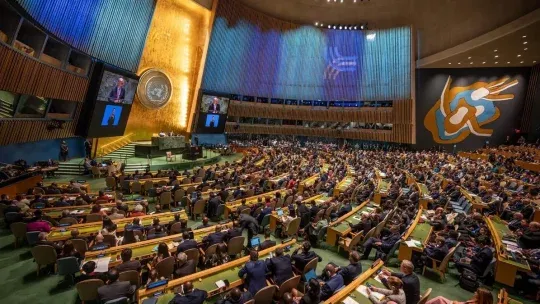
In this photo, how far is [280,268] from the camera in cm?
511

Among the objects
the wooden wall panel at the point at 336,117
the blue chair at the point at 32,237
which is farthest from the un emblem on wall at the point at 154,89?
the blue chair at the point at 32,237

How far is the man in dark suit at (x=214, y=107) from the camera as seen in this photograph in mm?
25172

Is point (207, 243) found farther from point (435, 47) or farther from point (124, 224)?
point (435, 47)

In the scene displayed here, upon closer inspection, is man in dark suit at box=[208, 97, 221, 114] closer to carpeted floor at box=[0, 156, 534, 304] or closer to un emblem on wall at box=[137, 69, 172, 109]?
Result: un emblem on wall at box=[137, 69, 172, 109]

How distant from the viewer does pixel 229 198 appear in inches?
417

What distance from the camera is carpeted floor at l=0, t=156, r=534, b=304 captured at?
5.10 meters

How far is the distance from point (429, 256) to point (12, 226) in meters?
9.56

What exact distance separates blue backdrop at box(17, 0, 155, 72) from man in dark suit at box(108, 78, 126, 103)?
5.09 ft

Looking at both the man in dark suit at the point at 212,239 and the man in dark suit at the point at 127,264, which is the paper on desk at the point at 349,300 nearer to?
the man in dark suit at the point at 212,239

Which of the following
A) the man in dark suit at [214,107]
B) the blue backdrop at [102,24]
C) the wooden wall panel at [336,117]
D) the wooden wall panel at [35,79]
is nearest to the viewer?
the wooden wall panel at [35,79]

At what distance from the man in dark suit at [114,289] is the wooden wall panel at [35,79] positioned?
976cm

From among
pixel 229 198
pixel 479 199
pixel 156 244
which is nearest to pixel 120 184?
pixel 229 198

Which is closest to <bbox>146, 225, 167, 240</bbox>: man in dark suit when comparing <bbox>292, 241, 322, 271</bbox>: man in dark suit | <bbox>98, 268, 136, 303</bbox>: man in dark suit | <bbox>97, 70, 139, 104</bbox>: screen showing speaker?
<bbox>98, 268, 136, 303</bbox>: man in dark suit

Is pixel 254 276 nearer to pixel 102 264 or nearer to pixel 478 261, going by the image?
pixel 102 264
